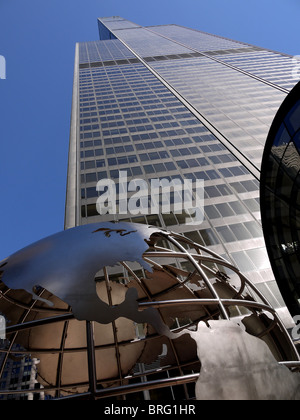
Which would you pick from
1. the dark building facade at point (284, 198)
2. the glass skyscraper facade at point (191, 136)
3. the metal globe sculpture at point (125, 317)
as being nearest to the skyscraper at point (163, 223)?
the metal globe sculpture at point (125, 317)

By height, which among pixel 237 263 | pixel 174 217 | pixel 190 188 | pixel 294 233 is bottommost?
pixel 294 233

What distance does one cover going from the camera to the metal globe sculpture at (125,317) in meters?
2.59

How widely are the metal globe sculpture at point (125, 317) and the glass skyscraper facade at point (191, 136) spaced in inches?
491

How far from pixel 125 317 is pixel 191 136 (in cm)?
3354

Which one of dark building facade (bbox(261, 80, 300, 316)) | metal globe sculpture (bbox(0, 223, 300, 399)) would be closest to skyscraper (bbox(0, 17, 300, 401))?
metal globe sculpture (bbox(0, 223, 300, 399))

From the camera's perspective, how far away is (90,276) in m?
2.97

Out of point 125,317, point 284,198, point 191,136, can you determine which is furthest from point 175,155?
point 125,317

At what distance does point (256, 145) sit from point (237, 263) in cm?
1847

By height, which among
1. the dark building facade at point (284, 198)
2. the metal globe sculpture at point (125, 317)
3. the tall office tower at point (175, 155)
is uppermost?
the tall office tower at point (175, 155)

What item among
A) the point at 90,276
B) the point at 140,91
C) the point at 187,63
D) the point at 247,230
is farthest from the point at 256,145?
the point at 187,63

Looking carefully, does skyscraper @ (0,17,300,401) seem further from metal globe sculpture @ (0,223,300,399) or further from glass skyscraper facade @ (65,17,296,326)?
glass skyscraper facade @ (65,17,296,326)

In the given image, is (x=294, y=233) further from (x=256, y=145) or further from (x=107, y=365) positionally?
(x=256, y=145)

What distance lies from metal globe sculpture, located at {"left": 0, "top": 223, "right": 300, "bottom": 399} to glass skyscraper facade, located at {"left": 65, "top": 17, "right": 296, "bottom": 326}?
12.5 m

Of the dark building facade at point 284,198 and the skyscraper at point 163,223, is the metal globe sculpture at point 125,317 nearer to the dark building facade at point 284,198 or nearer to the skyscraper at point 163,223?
the skyscraper at point 163,223
